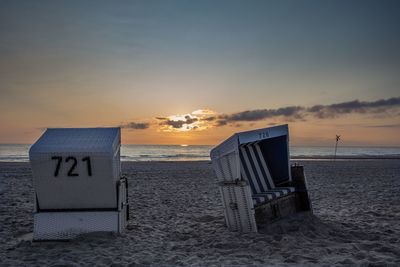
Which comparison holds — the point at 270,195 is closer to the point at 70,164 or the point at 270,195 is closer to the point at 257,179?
the point at 257,179

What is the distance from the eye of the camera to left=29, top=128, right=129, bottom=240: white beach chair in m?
6.45

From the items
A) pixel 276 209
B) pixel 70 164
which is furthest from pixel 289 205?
pixel 70 164

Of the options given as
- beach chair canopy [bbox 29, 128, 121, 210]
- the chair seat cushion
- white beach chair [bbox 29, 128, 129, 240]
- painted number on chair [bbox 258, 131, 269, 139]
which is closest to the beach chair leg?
the chair seat cushion

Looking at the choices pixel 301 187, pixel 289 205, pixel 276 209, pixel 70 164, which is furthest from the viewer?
pixel 301 187

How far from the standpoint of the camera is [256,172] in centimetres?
877

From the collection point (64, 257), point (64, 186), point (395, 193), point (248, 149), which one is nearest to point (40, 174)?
point (64, 186)

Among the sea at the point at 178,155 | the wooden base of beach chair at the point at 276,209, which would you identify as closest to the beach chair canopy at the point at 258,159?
the wooden base of beach chair at the point at 276,209

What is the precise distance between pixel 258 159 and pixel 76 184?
168 inches

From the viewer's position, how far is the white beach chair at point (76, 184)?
6.45 meters

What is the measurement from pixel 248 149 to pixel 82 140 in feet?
12.3

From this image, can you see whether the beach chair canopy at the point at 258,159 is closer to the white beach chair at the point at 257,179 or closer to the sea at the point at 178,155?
the white beach chair at the point at 257,179

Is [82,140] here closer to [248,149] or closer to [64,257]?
[64,257]

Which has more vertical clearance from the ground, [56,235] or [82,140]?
[82,140]

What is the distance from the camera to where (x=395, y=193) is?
1314cm
